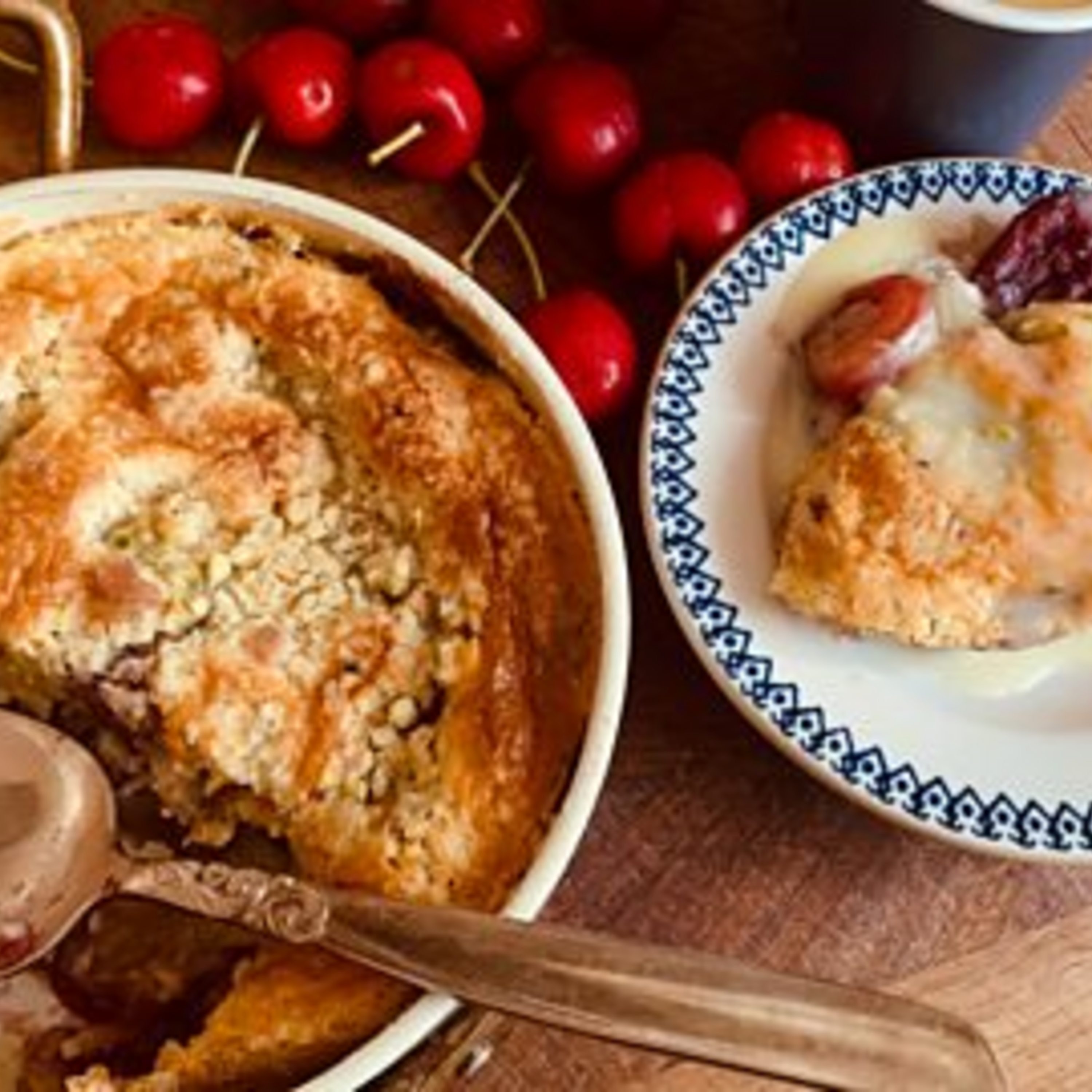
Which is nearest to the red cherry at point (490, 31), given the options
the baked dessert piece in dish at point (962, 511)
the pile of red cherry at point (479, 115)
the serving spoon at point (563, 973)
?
the pile of red cherry at point (479, 115)

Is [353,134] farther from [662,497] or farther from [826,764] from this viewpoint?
[826,764]

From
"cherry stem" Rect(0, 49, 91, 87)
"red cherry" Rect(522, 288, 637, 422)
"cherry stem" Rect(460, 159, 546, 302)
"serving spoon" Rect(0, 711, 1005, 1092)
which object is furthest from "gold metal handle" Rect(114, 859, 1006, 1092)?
"cherry stem" Rect(0, 49, 91, 87)

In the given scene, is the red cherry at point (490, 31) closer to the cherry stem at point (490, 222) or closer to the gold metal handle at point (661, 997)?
the cherry stem at point (490, 222)

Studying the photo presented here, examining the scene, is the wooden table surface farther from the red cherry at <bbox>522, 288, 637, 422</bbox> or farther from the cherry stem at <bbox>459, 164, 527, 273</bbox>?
the cherry stem at <bbox>459, 164, 527, 273</bbox>

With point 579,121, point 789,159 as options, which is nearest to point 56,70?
point 579,121

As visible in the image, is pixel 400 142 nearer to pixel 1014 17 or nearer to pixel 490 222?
pixel 490 222
